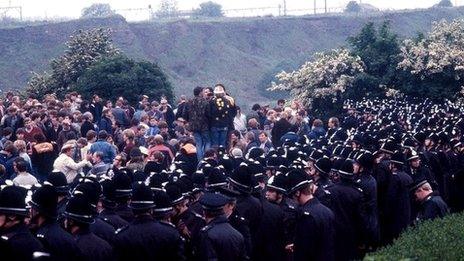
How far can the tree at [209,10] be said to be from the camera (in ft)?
326

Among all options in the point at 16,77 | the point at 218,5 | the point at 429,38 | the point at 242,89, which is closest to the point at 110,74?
Result: the point at 429,38

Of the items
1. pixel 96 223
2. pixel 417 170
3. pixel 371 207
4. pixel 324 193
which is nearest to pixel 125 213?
pixel 96 223

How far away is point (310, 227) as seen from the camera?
1069 centimetres

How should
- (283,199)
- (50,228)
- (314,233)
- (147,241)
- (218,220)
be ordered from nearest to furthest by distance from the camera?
(50,228)
(147,241)
(218,220)
(314,233)
(283,199)

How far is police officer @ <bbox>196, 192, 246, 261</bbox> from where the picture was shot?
376 inches

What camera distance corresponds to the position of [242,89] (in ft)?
234

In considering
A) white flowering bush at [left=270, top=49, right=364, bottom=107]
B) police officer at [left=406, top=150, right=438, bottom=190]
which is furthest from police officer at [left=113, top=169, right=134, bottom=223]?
white flowering bush at [left=270, top=49, right=364, bottom=107]

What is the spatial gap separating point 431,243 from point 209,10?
9172 cm

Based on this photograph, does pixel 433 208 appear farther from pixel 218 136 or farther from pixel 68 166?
pixel 218 136

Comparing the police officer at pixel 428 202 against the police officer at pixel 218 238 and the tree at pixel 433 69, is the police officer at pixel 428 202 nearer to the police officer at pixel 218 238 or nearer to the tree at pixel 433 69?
the police officer at pixel 218 238

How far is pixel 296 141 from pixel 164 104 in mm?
6737


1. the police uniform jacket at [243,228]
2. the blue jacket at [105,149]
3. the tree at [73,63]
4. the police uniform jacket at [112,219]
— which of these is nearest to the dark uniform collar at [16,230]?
the police uniform jacket at [112,219]

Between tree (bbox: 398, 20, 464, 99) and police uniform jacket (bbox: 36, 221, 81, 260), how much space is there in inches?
1043

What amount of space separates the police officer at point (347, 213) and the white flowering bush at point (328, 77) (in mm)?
21202
